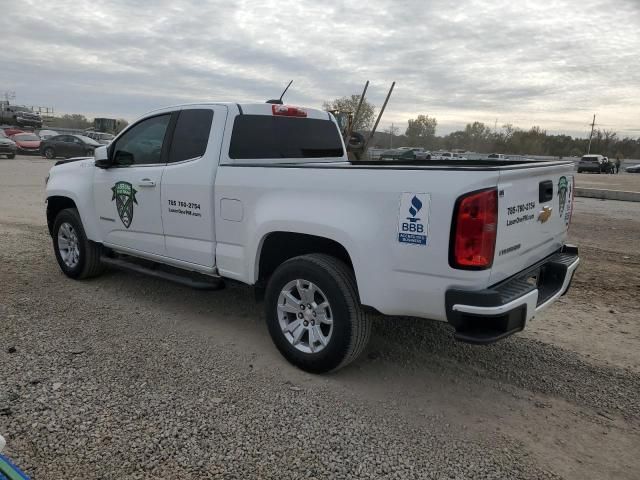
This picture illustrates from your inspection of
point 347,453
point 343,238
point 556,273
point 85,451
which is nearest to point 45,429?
point 85,451

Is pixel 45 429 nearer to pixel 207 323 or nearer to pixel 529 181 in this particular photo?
pixel 207 323

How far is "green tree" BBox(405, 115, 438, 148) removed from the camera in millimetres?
90275

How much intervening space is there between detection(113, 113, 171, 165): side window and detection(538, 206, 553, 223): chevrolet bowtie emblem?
3229 millimetres

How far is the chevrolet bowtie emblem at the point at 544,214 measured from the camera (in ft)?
11.1

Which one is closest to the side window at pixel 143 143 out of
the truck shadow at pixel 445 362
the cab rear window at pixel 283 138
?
the cab rear window at pixel 283 138

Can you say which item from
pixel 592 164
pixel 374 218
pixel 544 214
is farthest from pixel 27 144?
pixel 592 164

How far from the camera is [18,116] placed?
4788 centimetres

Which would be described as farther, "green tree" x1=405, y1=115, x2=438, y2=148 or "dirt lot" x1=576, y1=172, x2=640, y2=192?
"green tree" x1=405, y1=115, x2=438, y2=148

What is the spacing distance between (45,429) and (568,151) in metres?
86.7

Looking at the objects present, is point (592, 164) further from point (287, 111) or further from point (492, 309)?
point (492, 309)

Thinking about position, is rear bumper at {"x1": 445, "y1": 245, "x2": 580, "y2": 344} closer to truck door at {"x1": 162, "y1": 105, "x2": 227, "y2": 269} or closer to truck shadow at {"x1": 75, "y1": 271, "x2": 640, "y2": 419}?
truck shadow at {"x1": 75, "y1": 271, "x2": 640, "y2": 419}

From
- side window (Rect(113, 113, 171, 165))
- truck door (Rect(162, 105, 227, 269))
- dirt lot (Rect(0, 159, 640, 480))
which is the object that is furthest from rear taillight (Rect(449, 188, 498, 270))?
side window (Rect(113, 113, 171, 165))

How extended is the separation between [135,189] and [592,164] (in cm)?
4524

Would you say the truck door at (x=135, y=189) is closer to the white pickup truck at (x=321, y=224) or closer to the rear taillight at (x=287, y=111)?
the white pickup truck at (x=321, y=224)
